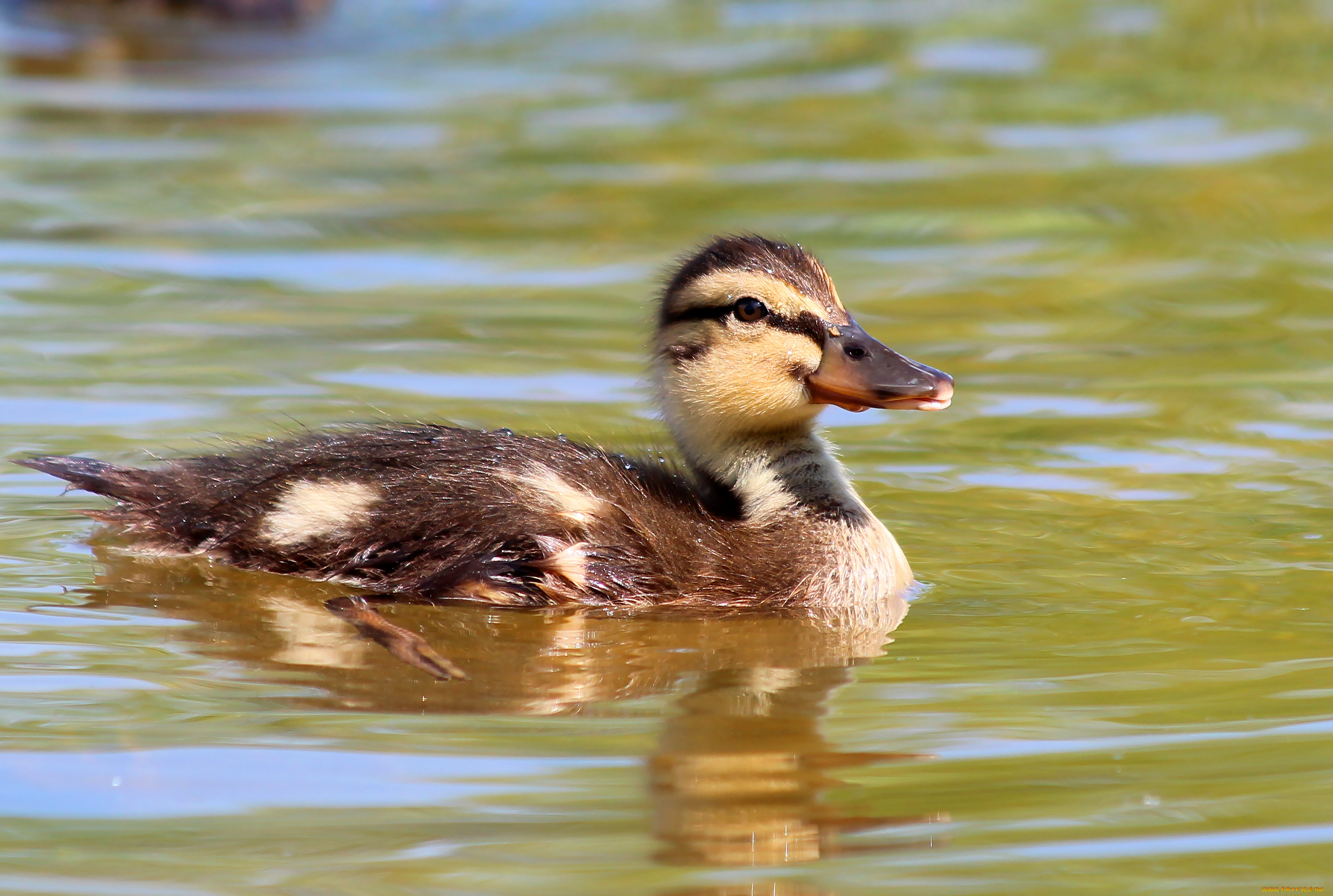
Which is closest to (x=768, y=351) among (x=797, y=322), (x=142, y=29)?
(x=797, y=322)

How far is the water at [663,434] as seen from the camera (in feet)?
11.3

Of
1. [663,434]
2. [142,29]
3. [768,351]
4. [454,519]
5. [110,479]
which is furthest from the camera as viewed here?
[142,29]

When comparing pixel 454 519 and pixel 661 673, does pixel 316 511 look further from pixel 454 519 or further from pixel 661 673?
pixel 661 673

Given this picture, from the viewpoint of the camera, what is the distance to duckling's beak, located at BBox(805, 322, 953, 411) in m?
4.98

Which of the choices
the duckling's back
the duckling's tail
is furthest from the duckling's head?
the duckling's tail

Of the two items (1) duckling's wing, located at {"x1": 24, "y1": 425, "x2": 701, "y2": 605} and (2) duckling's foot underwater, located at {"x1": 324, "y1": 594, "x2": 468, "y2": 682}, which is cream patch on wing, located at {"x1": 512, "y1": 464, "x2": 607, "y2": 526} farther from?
(2) duckling's foot underwater, located at {"x1": 324, "y1": 594, "x2": 468, "y2": 682}

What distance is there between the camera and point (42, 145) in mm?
10164

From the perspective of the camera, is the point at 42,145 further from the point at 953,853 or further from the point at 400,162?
the point at 953,853

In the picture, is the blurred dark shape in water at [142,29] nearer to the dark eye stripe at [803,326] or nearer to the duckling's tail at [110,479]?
the duckling's tail at [110,479]

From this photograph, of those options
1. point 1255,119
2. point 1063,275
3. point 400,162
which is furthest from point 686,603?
point 1255,119

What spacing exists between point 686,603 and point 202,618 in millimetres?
1103

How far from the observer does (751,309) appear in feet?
16.8

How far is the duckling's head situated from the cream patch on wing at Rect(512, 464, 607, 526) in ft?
1.44

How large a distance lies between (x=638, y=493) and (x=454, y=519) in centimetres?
46
